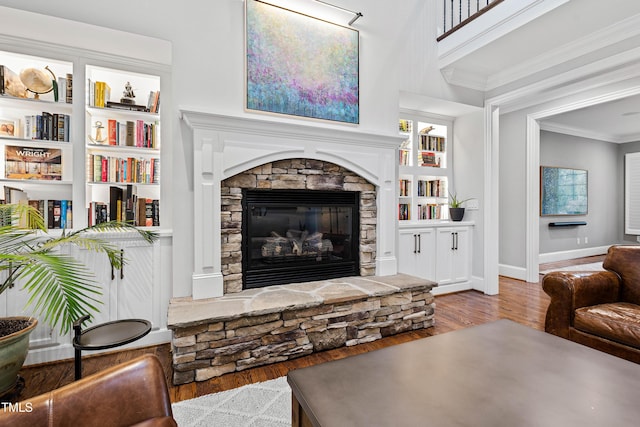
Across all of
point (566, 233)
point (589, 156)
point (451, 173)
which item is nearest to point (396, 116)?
point (451, 173)

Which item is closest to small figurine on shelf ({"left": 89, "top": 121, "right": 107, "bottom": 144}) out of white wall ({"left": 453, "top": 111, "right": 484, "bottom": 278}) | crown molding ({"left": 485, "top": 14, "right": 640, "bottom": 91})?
white wall ({"left": 453, "top": 111, "right": 484, "bottom": 278})

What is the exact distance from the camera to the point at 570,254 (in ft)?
19.9

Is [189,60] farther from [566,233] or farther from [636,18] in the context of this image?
[566,233]

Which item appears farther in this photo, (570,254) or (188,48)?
(570,254)

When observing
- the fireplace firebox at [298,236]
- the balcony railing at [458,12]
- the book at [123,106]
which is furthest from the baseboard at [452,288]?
the book at [123,106]

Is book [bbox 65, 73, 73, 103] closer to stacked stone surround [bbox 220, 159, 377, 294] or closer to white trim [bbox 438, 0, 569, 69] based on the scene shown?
stacked stone surround [bbox 220, 159, 377, 294]

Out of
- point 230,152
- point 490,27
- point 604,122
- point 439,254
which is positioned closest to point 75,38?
point 230,152

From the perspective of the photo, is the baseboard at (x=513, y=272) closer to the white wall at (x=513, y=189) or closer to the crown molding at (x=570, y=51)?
the white wall at (x=513, y=189)

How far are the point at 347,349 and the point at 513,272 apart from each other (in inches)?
142

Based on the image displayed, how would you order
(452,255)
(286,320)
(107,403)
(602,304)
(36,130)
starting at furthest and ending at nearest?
(452,255), (36,130), (286,320), (602,304), (107,403)

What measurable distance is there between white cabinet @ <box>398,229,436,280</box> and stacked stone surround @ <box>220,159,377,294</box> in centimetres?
50

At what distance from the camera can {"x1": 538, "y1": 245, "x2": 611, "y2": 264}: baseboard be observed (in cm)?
575

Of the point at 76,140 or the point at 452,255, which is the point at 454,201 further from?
the point at 76,140

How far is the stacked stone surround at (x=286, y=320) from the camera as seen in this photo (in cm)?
196
